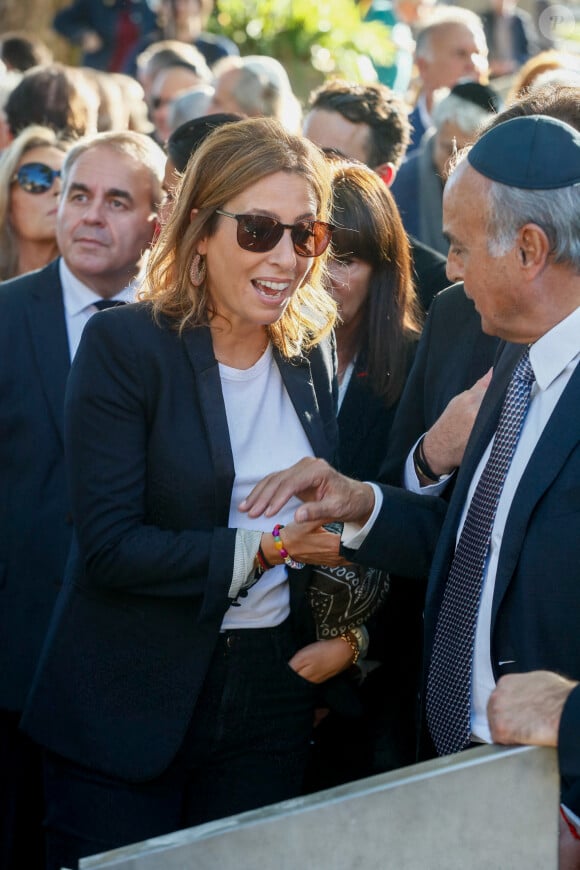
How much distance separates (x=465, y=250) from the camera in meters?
2.69

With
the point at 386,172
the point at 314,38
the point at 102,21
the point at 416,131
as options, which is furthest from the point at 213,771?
the point at 102,21

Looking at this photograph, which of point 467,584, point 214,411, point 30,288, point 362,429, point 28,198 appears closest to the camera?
point 467,584

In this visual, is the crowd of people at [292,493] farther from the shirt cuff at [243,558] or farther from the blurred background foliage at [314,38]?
the blurred background foliage at [314,38]

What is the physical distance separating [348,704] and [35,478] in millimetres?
1249

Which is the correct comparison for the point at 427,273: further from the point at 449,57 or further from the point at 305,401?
the point at 449,57

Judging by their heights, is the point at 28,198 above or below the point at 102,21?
below

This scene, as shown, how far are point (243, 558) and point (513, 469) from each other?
65 centimetres

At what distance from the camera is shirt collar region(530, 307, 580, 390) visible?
2.62 metres

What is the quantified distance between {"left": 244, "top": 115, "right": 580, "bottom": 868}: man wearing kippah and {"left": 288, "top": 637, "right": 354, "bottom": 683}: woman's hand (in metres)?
0.39

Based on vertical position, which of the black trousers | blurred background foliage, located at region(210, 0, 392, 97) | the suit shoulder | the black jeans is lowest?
the black trousers

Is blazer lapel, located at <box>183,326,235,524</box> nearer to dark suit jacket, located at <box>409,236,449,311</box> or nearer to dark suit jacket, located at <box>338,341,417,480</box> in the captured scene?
dark suit jacket, located at <box>338,341,417,480</box>

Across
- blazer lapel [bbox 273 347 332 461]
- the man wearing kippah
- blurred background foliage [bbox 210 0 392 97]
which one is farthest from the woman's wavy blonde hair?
blurred background foliage [bbox 210 0 392 97]

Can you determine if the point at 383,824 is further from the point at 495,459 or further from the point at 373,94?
the point at 373,94

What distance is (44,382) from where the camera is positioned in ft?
13.1
